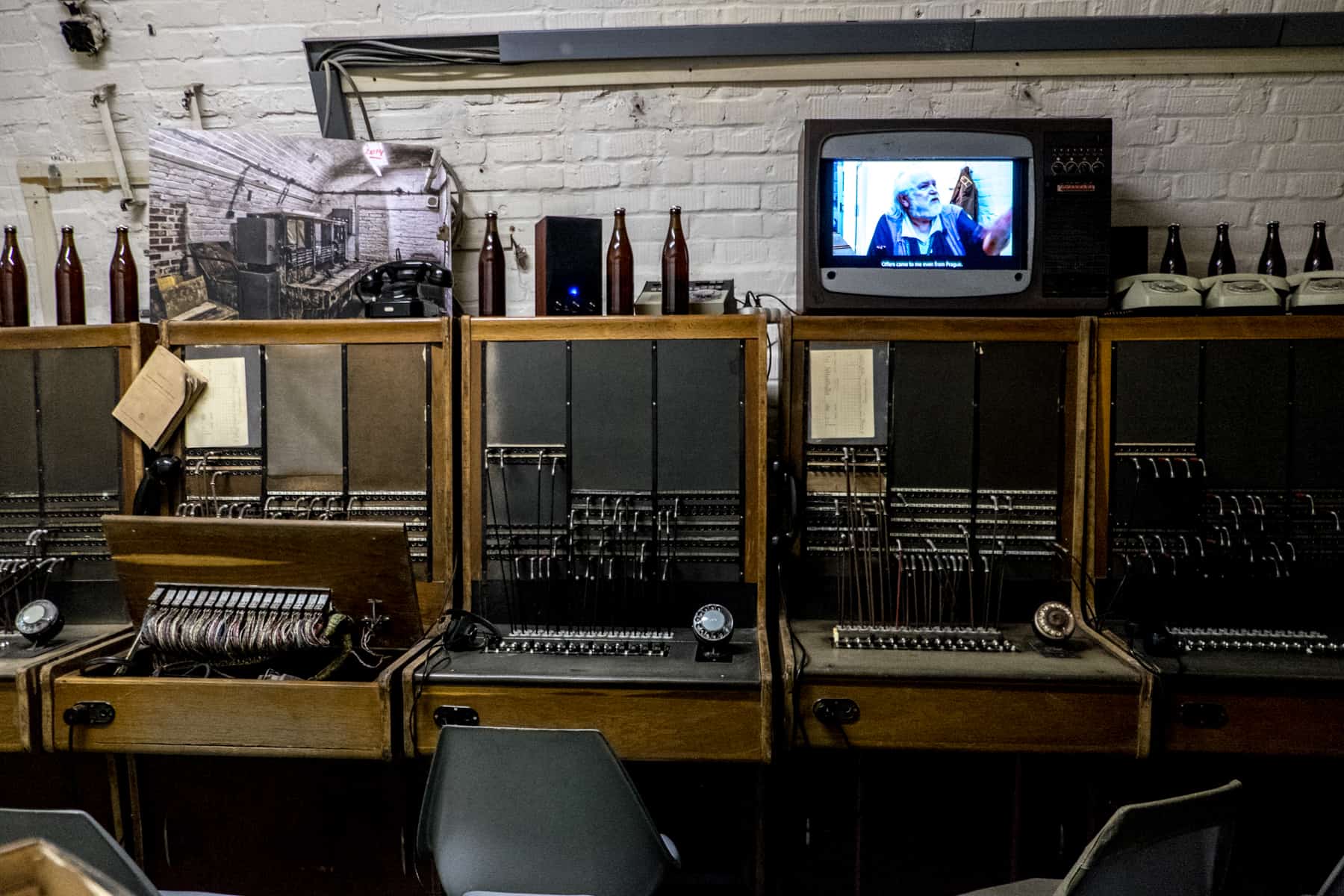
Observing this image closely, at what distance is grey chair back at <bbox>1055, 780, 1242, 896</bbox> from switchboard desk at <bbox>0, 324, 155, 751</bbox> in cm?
231

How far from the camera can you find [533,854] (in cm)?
141

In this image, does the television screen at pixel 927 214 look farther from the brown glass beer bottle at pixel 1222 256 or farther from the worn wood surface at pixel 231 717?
the worn wood surface at pixel 231 717

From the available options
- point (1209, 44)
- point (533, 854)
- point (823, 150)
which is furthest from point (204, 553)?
point (1209, 44)

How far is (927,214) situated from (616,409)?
36.4 inches

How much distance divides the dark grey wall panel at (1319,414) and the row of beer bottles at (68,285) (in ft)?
10.1

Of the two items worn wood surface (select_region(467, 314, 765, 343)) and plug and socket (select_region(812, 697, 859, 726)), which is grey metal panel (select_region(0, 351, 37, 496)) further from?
plug and socket (select_region(812, 697, 859, 726))

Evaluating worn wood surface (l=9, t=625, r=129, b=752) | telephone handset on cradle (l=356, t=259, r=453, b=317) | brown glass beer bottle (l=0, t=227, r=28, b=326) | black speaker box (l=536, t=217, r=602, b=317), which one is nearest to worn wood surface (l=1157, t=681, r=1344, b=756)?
black speaker box (l=536, t=217, r=602, b=317)

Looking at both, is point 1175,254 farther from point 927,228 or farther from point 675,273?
point 675,273

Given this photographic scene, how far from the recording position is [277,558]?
192 centimetres

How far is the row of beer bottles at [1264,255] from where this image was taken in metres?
2.27

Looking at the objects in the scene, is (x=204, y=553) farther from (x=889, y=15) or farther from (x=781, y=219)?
(x=889, y=15)

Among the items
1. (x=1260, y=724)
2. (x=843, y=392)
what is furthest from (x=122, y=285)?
(x=1260, y=724)

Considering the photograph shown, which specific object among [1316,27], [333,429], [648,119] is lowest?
[333,429]

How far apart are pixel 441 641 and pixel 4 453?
1.33 metres
